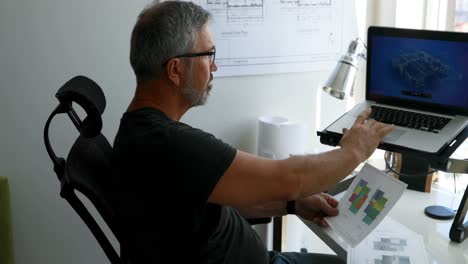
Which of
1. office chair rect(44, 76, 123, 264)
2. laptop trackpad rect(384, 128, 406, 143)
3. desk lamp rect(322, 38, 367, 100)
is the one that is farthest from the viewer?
desk lamp rect(322, 38, 367, 100)

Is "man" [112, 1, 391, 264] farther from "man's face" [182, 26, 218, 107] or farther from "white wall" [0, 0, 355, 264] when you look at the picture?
"white wall" [0, 0, 355, 264]

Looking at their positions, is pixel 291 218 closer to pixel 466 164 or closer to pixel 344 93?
pixel 344 93

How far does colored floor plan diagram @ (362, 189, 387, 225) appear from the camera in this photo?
1400 mm

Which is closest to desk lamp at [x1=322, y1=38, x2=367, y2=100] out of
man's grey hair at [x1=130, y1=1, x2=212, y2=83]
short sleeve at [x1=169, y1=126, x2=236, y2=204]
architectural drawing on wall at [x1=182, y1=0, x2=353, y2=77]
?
architectural drawing on wall at [x1=182, y1=0, x2=353, y2=77]

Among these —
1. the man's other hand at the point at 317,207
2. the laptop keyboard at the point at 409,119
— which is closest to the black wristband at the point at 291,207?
the man's other hand at the point at 317,207

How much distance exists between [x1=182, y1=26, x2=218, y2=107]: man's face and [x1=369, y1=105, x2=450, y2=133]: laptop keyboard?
0.65 metres

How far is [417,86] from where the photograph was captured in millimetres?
1771

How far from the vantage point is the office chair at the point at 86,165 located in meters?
1.16

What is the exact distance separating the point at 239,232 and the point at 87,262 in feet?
3.28

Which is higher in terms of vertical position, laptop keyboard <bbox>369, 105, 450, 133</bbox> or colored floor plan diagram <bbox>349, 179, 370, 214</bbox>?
laptop keyboard <bbox>369, 105, 450, 133</bbox>

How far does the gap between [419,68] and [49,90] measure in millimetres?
1314

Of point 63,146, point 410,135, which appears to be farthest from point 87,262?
point 410,135

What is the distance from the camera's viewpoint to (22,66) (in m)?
1.96

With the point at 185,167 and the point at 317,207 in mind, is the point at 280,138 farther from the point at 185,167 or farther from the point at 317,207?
the point at 185,167
